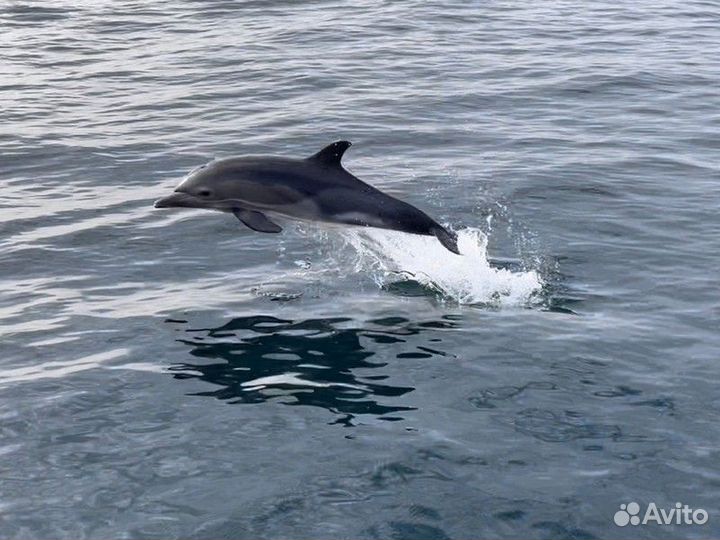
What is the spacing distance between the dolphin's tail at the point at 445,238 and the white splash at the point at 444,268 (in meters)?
0.78

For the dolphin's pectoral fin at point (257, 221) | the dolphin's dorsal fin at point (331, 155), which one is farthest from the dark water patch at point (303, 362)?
the dolphin's dorsal fin at point (331, 155)

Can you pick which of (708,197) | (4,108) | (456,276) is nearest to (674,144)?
(708,197)

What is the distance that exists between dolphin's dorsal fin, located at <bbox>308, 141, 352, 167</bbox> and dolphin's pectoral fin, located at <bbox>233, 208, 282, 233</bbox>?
93 cm

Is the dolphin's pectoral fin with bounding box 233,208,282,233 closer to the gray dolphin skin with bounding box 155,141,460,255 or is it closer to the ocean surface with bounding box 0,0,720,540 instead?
the gray dolphin skin with bounding box 155,141,460,255

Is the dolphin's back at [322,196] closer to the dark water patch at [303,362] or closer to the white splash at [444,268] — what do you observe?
the white splash at [444,268]

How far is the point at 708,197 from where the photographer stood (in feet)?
60.6

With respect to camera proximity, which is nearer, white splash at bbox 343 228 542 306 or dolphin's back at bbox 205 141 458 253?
dolphin's back at bbox 205 141 458 253

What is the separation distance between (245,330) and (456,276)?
2.97 m

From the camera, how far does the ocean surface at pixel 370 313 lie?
10.3m

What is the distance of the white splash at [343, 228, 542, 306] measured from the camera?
14719 millimetres

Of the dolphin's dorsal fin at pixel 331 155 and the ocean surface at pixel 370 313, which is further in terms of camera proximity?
the dolphin's dorsal fin at pixel 331 155

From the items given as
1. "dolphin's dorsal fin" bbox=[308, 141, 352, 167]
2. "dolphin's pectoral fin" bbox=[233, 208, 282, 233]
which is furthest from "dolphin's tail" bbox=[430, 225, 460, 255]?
"dolphin's pectoral fin" bbox=[233, 208, 282, 233]

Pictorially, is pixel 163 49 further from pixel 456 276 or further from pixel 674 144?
pixel 456 276

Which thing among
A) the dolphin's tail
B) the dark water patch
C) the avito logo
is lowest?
the avito logo
